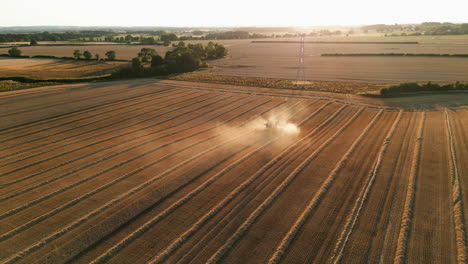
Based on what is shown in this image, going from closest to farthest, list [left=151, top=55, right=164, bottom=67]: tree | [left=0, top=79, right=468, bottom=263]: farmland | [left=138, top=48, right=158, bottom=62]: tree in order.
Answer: [left=0, top=79, right=468, bottom=263]: farmland, [left=151, top=55, right=164, bottom=67]: tree, [left=138, top=48, right=158, bottom=62]: tree

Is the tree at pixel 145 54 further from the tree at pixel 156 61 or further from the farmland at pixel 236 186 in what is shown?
the farmland at pixel 236 186

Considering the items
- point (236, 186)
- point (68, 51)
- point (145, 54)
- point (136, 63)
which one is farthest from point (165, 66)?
point (68, 51)

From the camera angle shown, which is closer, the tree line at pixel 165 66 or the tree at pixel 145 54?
the tree line at pixel 165 66

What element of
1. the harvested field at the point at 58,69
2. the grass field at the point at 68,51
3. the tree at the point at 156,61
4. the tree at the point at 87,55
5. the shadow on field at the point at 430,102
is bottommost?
the shadow on field at the point at 430,102

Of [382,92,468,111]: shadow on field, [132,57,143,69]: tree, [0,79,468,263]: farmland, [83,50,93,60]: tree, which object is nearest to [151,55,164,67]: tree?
[132,57,143,69]: tree

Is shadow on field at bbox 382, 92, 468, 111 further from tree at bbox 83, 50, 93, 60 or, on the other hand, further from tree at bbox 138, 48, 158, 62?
tree at bbox 83, 50, 93, 60

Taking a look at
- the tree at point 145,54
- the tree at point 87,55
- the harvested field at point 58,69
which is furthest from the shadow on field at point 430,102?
the tree at point 87,55
